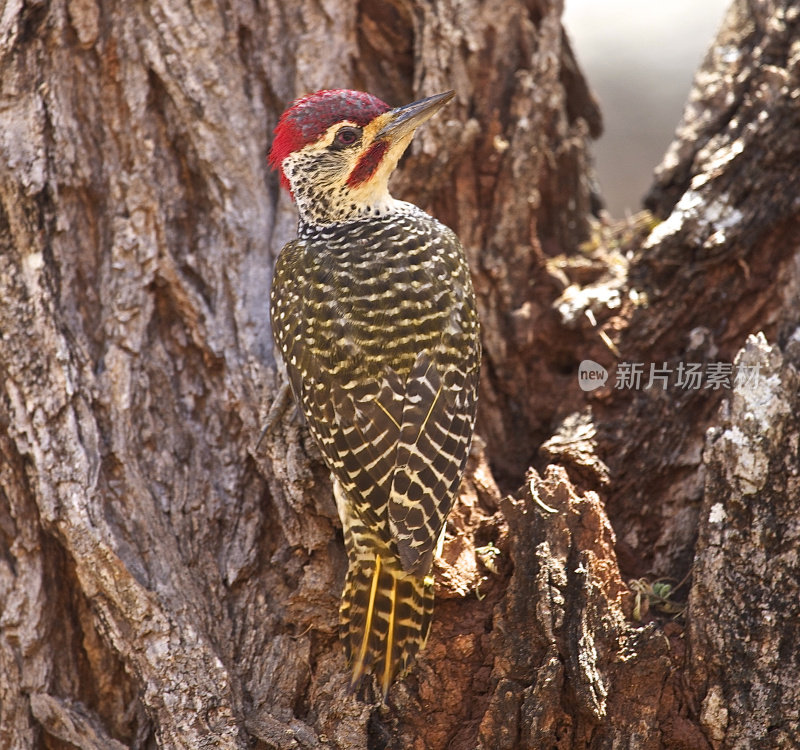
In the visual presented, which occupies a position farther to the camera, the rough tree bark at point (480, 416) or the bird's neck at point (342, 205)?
the bird's neck at point (342, 205)

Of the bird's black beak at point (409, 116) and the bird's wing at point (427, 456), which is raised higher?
the bird's black beak at point (409, 116)

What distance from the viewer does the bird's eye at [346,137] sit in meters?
4.05

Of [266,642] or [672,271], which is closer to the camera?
[266,642]

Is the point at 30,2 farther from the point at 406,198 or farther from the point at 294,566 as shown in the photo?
the point at 294,566

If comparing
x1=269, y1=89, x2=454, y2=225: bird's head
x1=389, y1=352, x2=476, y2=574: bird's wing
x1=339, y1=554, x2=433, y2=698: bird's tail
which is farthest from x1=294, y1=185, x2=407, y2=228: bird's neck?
x1=339, y1=554, x2=433, y2=698: bird's tail

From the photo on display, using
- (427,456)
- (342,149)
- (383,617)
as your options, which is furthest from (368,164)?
(383,617)

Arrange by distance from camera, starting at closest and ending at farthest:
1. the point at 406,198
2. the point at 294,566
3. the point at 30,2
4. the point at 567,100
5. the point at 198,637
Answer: the point at 198,637 → the point at 294,566 → the point at 30,2 → the point at 406,198 → the point at 567,100

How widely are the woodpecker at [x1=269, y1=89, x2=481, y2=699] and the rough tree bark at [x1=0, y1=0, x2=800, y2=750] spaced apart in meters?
0.22

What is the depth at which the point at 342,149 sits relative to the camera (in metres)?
4.11

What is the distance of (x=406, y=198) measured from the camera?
4660mm

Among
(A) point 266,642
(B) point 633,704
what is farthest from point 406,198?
(B) point 633,704

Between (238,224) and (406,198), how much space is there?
897 millimetres

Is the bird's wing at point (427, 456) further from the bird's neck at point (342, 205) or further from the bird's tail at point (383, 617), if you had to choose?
the bird's neck at point (342, 205)

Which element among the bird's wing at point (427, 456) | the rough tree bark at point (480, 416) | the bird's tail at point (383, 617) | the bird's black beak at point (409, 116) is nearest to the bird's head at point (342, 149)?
the bird's black beak at point (409, 116)
